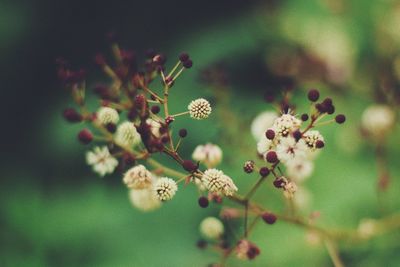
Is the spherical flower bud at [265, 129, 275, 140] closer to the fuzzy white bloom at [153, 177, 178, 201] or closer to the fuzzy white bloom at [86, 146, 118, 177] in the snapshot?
the fuzzy white bloom at [153, 177, 178, 201]

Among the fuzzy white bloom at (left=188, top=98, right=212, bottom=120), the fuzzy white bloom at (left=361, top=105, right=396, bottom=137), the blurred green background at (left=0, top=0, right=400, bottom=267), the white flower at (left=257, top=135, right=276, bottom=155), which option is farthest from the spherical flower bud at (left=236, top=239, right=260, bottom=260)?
the fuzzy white bloom at (left=361, top=105, right=396, bottom=137)

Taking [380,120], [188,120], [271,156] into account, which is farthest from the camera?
[188,120]

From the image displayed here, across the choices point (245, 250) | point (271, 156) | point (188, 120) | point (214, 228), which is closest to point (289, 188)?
point (271, 156)

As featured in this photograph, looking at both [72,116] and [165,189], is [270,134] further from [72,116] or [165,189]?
[72,116]

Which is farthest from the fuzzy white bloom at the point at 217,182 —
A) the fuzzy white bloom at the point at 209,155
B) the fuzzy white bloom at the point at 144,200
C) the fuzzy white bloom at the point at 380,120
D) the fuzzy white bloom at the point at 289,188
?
the fuzzy white bloom at the point at 380,120

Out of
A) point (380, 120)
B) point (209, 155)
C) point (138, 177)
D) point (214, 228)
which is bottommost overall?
point (138, 177)

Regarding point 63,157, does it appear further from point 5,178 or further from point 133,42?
point 133,42
